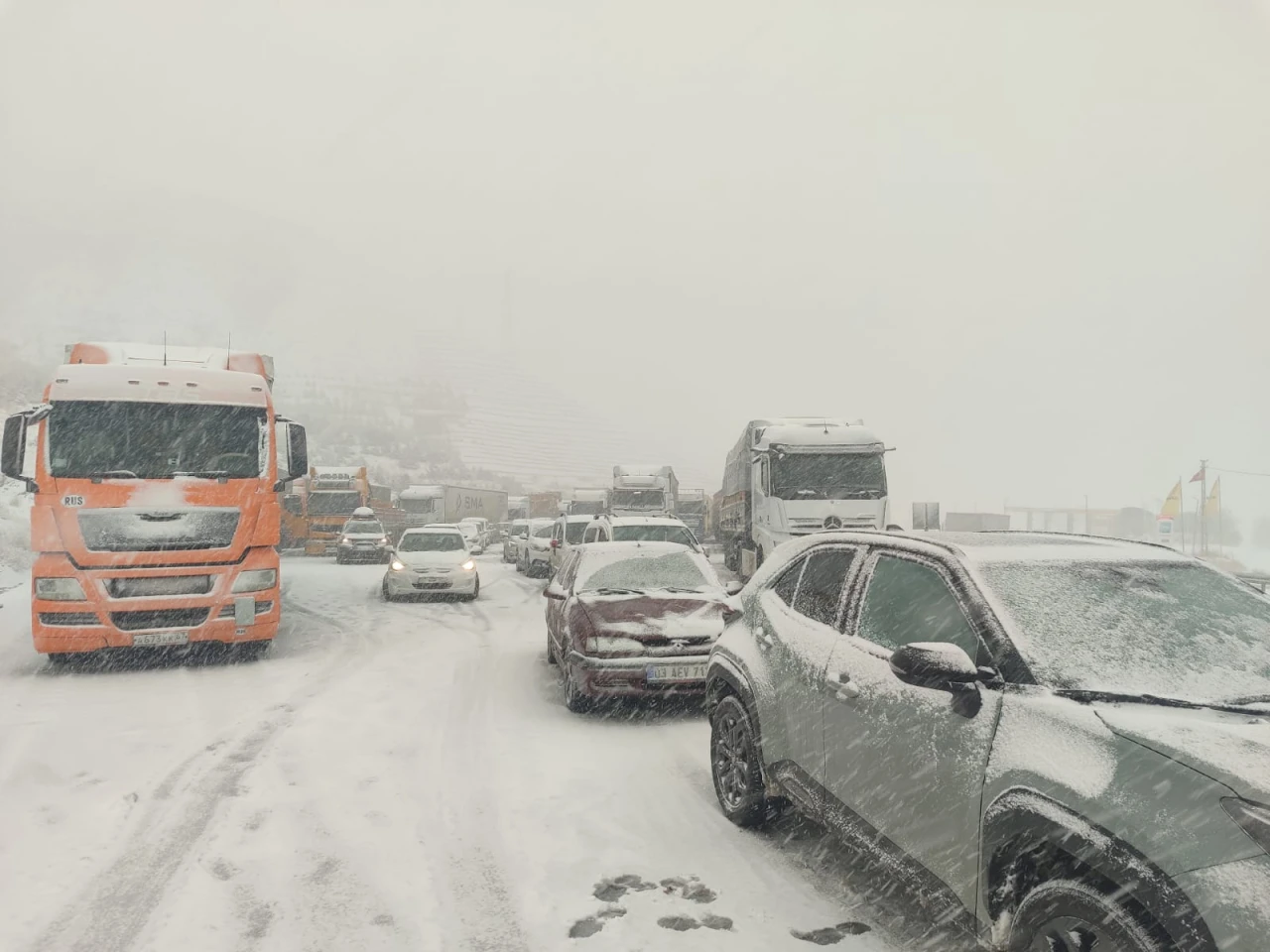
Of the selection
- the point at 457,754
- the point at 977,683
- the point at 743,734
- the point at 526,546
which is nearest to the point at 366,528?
the point at 526,546

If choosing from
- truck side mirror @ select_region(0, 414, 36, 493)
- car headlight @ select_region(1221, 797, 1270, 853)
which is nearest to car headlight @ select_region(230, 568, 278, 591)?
truck side mirror @ select_region(0, 414, 36, 493)

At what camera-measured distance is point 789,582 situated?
195 inches

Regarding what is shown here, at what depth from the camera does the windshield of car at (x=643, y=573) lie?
8344 millimetres

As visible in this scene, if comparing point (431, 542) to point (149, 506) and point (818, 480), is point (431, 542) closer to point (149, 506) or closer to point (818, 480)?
point (818, 480)

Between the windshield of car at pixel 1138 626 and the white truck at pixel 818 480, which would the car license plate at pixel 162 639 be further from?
the white truck at pixel 818 480

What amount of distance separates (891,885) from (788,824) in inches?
36.7

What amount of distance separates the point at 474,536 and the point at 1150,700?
37155 mm

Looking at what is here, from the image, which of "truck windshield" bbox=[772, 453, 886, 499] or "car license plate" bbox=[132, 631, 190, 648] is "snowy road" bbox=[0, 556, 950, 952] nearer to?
"car license plate" bbox=[132, 631, 190, 648]

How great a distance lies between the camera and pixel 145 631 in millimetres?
9242

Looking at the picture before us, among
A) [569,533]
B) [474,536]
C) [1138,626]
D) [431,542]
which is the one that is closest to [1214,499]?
[474,536]

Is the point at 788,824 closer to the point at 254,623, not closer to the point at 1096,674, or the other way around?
the point at 1096,674

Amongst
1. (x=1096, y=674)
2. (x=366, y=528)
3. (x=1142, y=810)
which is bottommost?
(x=366, y=528)

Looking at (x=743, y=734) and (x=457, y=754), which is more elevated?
(x=743, y=734)

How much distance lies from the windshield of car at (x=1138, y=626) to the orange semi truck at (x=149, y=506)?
8.33 metres
